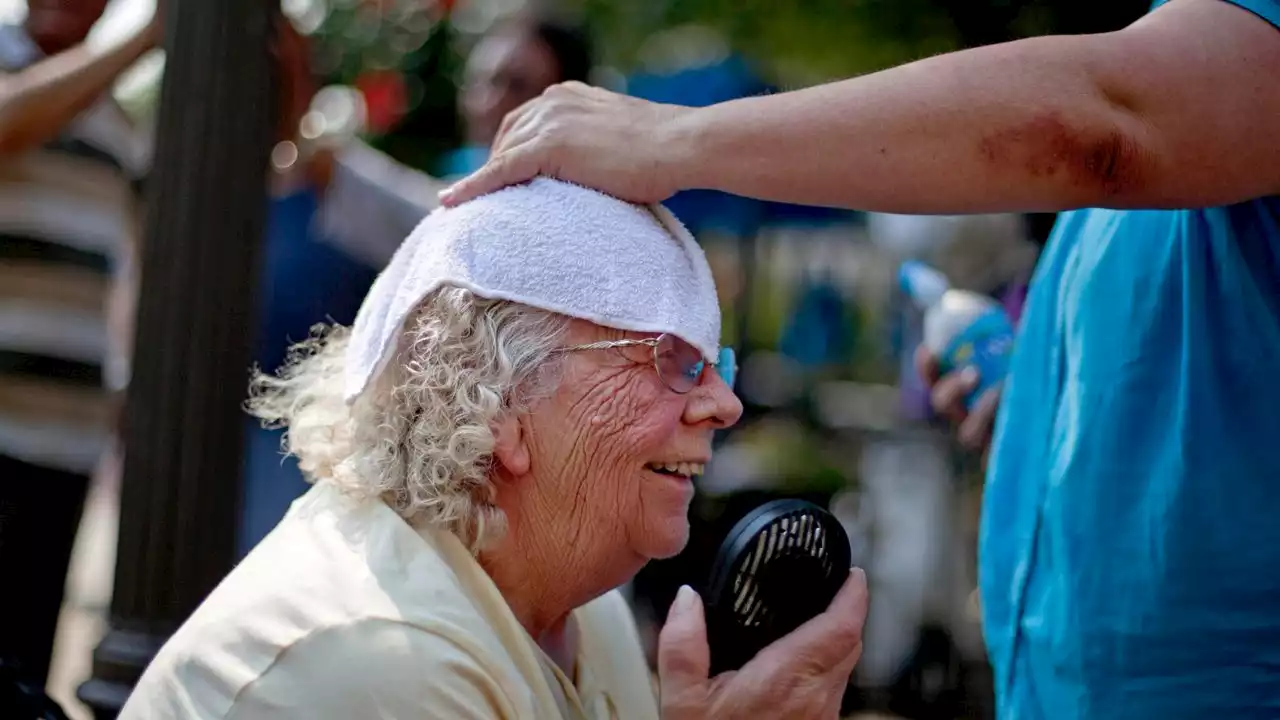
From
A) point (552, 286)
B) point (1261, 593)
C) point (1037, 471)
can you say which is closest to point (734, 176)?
point (552, 286)

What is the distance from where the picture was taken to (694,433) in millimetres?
2076

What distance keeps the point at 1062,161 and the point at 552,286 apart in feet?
2.35

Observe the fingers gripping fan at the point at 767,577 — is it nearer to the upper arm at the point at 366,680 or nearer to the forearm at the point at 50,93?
the upper arm at the point at 366,680

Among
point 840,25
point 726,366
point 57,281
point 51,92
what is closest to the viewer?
point 726,366

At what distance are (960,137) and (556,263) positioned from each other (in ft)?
1.95

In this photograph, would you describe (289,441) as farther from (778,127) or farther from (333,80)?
(333,80)

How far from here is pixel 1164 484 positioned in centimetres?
189

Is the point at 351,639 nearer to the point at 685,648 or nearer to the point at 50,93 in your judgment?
the point at 685,648

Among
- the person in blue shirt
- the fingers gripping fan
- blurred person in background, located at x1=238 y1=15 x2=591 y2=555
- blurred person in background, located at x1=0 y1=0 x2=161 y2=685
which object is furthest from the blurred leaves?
the fingers gripping fan

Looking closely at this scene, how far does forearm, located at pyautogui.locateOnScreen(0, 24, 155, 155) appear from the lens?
316 centimetres

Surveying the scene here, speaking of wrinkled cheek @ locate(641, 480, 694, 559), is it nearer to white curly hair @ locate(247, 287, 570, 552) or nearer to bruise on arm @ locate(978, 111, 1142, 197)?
white curly hair @ locate(247, 287, 570, 552)

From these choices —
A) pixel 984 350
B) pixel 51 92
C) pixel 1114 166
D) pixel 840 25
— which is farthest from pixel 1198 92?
pixel 840 25

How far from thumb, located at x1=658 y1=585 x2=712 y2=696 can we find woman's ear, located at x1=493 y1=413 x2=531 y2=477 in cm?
35

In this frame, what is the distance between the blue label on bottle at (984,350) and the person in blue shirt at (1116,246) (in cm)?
68
